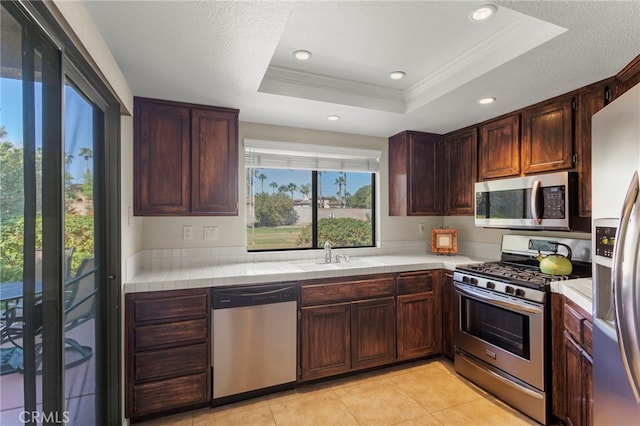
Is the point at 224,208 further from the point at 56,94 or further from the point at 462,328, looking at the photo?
the point at 462,328

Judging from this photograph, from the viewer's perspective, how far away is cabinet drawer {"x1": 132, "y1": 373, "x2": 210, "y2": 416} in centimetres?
208

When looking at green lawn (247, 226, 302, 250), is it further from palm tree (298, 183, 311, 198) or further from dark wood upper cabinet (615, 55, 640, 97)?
dark wood upper cabinet (615, 55, 640, 97)

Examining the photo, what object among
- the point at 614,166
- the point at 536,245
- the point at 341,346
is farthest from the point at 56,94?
the point at 536,245

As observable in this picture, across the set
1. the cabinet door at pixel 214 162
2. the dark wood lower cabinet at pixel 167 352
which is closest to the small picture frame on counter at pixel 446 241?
the cabinet door at pixel 214 162

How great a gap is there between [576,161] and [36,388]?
322cm

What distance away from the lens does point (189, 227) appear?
9.18 ft

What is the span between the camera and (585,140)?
2.22 meters

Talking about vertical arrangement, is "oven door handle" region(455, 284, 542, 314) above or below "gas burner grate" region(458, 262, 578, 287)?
below

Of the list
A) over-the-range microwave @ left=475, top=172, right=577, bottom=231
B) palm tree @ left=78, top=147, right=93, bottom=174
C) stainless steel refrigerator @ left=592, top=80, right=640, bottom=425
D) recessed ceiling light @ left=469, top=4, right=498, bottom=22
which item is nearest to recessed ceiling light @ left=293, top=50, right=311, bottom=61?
recessed ceiling light @ left=469, top=4, right=498, bottom=22

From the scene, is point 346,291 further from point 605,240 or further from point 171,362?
point 605,240

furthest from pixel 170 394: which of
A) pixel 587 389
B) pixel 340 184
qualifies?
pixel 587 389

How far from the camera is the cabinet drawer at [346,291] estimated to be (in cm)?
254

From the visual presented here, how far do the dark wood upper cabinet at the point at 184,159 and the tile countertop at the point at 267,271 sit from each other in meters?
0.48

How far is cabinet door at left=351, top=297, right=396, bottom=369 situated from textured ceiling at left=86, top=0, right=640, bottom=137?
1701mm
